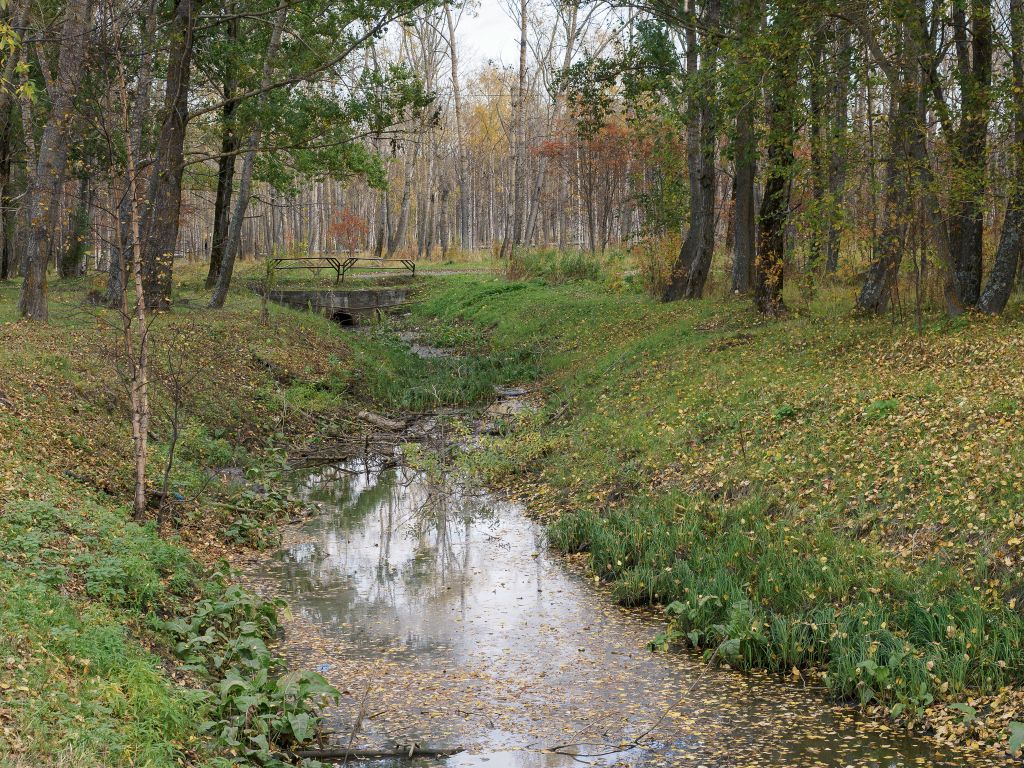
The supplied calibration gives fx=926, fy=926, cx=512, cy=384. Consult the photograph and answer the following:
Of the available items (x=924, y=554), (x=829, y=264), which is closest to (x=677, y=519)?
(x=924, y=554)

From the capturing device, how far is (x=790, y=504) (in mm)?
8859

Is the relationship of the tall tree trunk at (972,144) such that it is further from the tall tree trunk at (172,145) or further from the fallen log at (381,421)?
the tall tree trunk at (172,145)

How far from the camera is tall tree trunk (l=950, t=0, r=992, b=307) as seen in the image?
1228 centimetres

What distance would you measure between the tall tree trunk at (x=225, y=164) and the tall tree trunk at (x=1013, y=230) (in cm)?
1403

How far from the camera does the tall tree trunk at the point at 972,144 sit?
12281 millimetres

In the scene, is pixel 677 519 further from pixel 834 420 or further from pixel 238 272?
pixel 238 272

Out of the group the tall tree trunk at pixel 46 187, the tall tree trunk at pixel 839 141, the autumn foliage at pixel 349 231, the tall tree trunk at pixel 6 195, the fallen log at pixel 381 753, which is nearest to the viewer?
the fallen log at pixel 381 753

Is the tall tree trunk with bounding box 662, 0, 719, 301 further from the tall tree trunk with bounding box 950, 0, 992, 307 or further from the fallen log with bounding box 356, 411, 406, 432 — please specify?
the fallen log with bounding box 356, 411, 406, 432

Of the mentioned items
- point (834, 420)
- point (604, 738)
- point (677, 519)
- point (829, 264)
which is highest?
point (829, 264)

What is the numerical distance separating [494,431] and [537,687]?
824 cm

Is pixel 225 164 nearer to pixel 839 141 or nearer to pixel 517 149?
pixel 517 149

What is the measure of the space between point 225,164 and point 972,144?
62.0ft

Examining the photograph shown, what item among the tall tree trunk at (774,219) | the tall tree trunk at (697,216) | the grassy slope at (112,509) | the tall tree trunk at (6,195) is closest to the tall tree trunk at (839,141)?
the tall tree trunk at (774,219)

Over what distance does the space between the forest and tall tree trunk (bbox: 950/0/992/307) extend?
68mm
